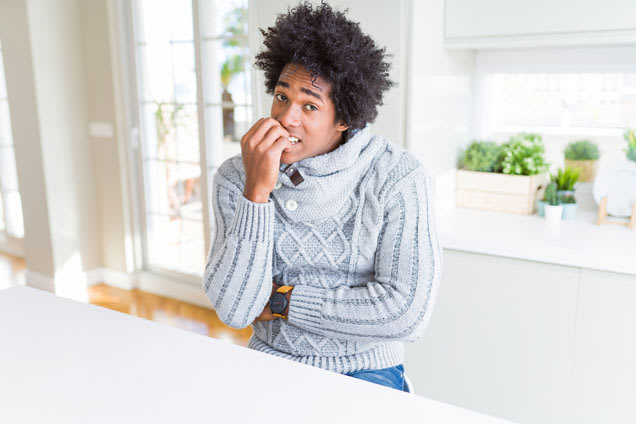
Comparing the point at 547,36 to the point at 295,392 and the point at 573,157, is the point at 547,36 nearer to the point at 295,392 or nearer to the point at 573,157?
the point at 573,157

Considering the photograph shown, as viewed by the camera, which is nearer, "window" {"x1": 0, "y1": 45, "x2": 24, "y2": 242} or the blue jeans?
the blue jeans

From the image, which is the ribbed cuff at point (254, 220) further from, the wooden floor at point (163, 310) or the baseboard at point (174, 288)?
the baseboard at point (174, 288)

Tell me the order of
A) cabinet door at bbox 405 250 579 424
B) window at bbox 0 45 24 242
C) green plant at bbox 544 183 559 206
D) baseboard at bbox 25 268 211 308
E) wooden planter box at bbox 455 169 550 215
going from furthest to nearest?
window at bbox 0 45 24 242, baseboard at bbox 25 268 211 308, wooden planter box at bbox 455 169 550 215, green plant at bbox 544 183 559 206, cabinet door at bbox 405 250 579 424

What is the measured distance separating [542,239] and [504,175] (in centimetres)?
46

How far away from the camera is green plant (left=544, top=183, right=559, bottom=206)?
2.23 meters

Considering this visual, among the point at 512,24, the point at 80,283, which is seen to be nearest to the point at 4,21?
the point at 80,283

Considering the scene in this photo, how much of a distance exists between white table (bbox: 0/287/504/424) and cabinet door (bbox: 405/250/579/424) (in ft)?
3.79

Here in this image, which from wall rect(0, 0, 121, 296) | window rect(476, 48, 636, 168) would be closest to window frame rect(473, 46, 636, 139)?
window rect(476, 48, 636, 168)

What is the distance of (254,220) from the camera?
1306 millimetres

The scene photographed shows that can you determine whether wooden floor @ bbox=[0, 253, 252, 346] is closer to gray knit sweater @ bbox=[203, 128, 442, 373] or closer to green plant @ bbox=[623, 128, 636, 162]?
gray knit sweater @ bbox=[203, 128, 442, 373]

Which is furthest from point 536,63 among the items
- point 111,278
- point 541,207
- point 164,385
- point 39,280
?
point 39,280

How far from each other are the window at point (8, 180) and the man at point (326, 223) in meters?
3.91

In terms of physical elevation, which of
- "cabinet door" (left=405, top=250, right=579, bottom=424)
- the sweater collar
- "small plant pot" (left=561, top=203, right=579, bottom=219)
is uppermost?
the sweater collar

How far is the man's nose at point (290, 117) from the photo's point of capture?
133 cm
